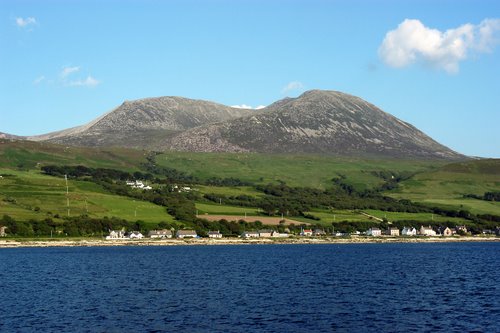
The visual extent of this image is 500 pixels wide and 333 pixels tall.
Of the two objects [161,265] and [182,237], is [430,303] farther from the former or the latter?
[182,237]

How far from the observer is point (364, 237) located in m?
187

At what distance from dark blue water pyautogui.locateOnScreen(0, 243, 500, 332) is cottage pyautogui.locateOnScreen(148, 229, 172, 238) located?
52.5m

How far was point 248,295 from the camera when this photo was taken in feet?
225

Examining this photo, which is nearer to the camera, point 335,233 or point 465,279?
point 465,279

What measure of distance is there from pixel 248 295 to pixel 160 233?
106 meters

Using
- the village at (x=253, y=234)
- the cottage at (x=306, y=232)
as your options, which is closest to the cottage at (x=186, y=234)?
the village at (x=253, y=234)

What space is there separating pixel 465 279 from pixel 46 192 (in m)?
136

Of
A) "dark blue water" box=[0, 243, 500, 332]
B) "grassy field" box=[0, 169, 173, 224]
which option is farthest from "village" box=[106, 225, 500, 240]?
"dark blue water" box=[0, 243, 500, 332]

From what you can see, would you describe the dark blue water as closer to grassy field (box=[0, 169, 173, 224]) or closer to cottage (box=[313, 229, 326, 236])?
grassy field (box=[0, 169, 173, 224])

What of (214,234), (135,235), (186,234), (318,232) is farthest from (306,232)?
(135,235)

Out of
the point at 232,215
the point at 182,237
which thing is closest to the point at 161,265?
the point at 182,237

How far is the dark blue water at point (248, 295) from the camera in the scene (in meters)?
52.3

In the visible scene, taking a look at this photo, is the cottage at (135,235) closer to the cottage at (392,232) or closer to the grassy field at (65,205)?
the grassy field at (65,205)

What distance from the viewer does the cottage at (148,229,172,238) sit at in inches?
6713
